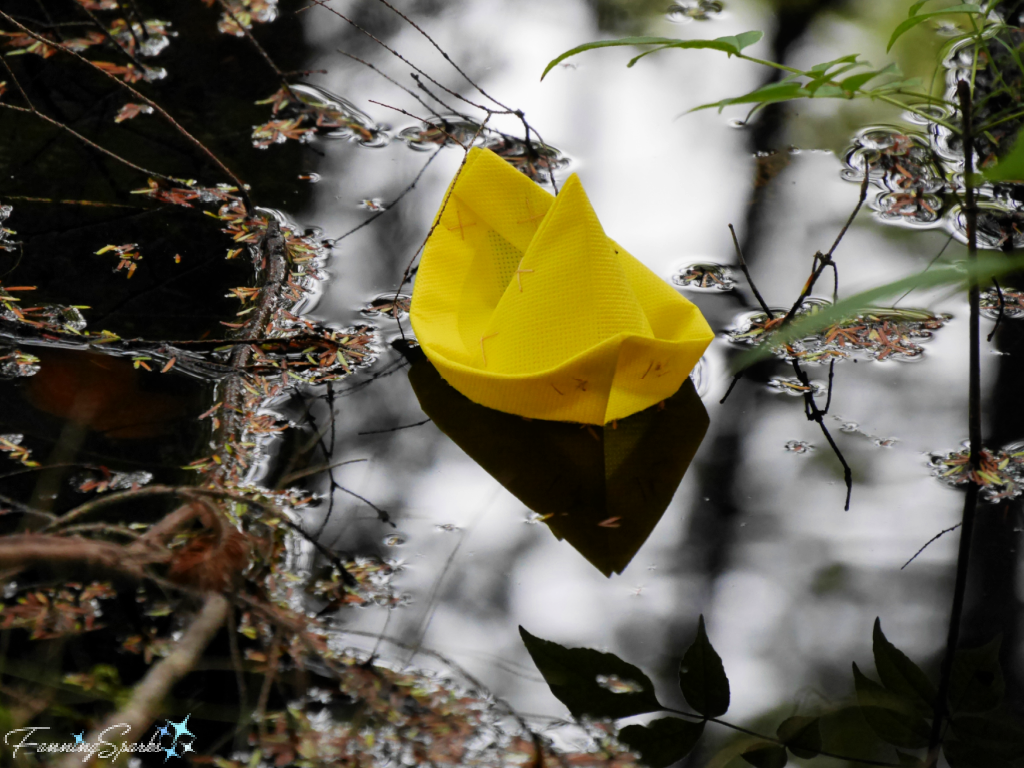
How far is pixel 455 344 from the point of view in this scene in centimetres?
139

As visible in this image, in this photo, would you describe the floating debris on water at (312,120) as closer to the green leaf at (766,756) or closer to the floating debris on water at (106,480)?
the floating debris on water at (106,480)

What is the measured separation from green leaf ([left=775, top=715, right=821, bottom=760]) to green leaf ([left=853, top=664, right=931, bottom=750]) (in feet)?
0.21

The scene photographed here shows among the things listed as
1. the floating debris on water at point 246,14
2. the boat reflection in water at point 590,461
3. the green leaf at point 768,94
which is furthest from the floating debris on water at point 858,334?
the floating debris on water at point 246,14

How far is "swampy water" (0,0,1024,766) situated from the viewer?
41.2 inches

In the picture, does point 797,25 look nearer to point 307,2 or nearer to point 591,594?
point 307,2

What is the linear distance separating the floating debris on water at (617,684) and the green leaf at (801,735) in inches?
6.1

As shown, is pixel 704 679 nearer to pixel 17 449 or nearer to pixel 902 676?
pixel 902 676

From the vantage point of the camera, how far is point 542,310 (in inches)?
50.3

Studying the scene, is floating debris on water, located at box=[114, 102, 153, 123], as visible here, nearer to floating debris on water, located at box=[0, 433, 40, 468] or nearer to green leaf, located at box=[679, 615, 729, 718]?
floating debris on water, located at box=[0, 433, 40, 468]

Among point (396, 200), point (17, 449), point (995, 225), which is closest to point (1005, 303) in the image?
point (995, 225)

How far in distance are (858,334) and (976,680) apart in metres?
0.67

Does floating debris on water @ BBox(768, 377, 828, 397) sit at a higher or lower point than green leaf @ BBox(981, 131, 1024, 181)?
higher

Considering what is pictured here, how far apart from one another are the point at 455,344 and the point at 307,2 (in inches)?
59.0

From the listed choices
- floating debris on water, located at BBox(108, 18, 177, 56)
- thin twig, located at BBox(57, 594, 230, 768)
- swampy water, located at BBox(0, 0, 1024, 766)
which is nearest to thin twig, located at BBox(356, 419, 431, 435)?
swampy water, located at BBox(0, 0, 1024, 766)
